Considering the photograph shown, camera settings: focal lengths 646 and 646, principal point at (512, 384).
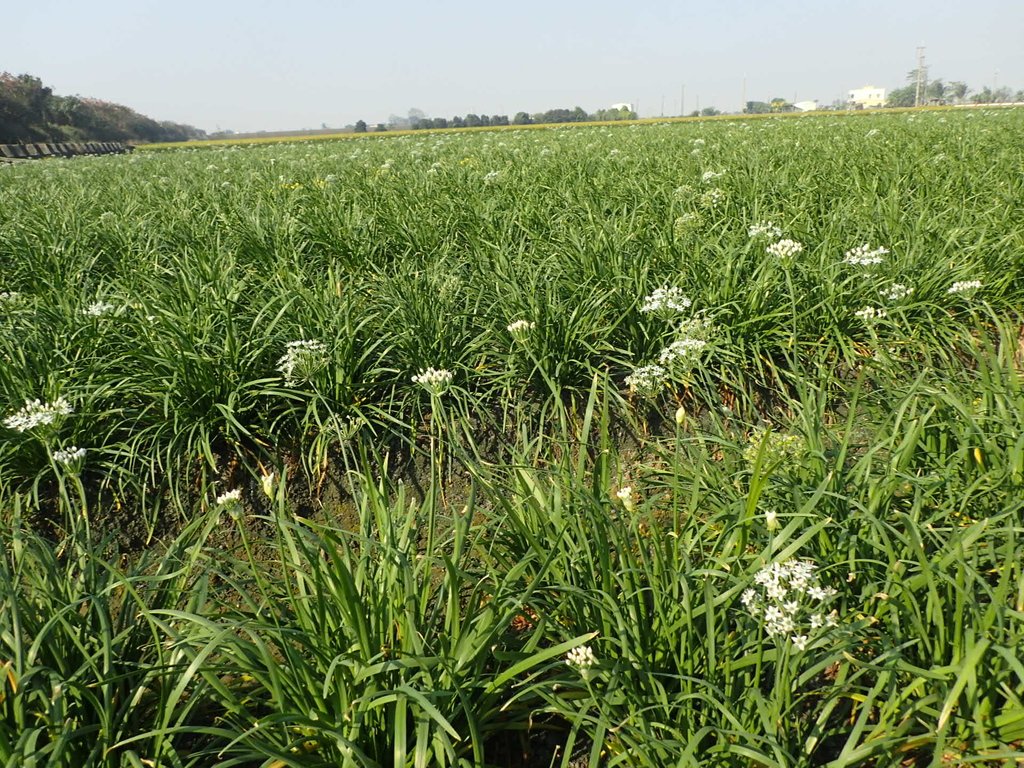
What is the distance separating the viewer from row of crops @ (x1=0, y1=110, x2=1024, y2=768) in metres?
1.38

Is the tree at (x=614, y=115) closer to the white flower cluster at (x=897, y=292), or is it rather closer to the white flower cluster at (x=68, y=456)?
the white flower cluster at (x=897, y=292)

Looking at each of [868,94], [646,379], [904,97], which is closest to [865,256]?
[646,379]

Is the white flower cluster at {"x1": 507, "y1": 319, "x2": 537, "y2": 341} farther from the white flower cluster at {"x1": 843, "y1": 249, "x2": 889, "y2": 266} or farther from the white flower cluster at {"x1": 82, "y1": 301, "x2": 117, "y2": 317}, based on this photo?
the white flower cluster at {"x1": 82, "y1": 301, "x2": 117, "y2": 317}

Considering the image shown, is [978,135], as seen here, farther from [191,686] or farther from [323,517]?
[191,686]

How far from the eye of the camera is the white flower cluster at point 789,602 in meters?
1.26

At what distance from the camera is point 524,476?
202 cm

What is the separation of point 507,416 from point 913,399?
1520 millimetres

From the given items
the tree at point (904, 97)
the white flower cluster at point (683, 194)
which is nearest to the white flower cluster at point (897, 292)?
the white flower cluster at point (683, 194)

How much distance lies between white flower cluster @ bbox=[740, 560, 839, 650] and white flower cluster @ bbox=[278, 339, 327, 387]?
1.78 metres

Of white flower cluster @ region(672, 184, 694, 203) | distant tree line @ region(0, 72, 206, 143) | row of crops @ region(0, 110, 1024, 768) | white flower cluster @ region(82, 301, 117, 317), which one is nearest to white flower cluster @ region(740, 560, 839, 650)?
row of crops @ region(0, 110, 1024, 768)

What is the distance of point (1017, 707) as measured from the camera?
4.21 ft

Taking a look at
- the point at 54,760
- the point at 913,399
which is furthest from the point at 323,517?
the point at 913,399

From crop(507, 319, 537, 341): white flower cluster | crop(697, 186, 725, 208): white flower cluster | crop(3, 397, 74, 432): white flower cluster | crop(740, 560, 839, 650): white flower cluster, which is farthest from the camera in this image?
crop(697, 186, 725, 208): white flower cluster

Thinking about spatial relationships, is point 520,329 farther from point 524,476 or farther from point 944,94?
point 944,94
